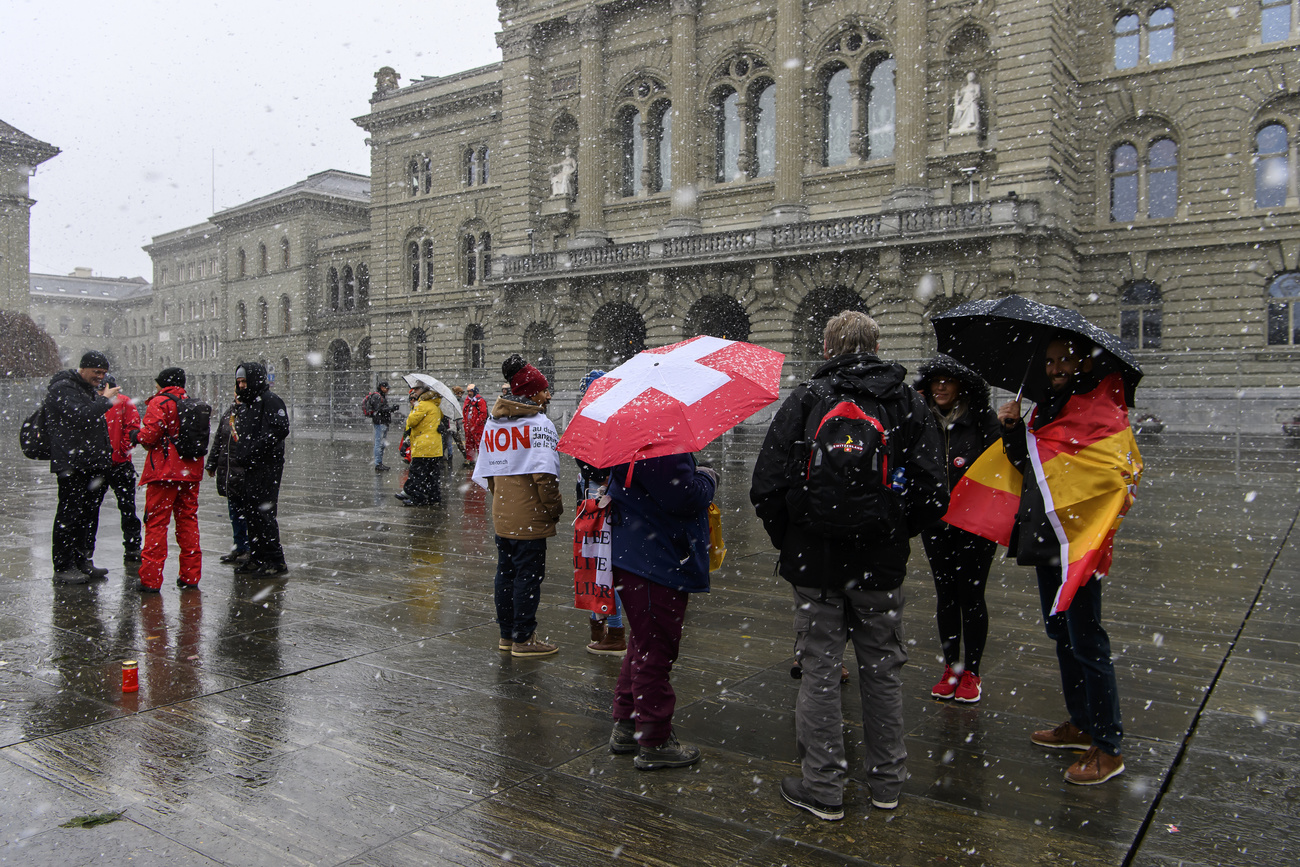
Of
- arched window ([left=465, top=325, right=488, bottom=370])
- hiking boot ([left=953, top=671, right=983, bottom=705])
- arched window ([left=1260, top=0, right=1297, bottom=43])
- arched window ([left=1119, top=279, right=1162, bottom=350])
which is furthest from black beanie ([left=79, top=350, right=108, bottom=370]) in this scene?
arched window ([left=465, top=325, right=488, bottom=370])

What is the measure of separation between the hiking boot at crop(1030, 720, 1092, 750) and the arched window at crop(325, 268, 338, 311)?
2213 inches

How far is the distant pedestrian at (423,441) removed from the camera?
12.9m

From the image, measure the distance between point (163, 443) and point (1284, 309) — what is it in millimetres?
29985

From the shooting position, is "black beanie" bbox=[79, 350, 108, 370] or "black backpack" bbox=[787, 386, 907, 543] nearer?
"black backpack" bbox=[787, 386, 907, 543]

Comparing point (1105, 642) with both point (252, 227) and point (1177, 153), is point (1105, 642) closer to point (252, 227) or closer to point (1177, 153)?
point (1177, 153)

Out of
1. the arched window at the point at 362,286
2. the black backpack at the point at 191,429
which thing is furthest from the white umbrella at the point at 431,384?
the arched window at the point at 362,286

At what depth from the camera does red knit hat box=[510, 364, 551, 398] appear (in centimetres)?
567

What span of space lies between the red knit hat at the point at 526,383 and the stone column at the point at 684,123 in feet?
94.1

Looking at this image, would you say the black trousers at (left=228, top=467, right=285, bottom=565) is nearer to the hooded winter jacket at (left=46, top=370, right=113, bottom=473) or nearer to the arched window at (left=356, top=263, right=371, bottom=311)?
the hooded winter jacket at (left=46, top=370, right=113, bottom=473)

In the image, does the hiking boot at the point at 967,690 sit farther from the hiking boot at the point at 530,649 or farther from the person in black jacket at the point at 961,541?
the hiking boot at the point at 530,649

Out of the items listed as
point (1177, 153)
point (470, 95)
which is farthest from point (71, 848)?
point (470, 95)

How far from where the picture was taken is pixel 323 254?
56156 millimetres

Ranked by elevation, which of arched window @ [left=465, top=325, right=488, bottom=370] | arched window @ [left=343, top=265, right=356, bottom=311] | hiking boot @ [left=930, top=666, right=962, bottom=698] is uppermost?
arched window @ [left=343, top=265, right=356, bottom=311]

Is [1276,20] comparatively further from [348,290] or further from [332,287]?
[332,287]
